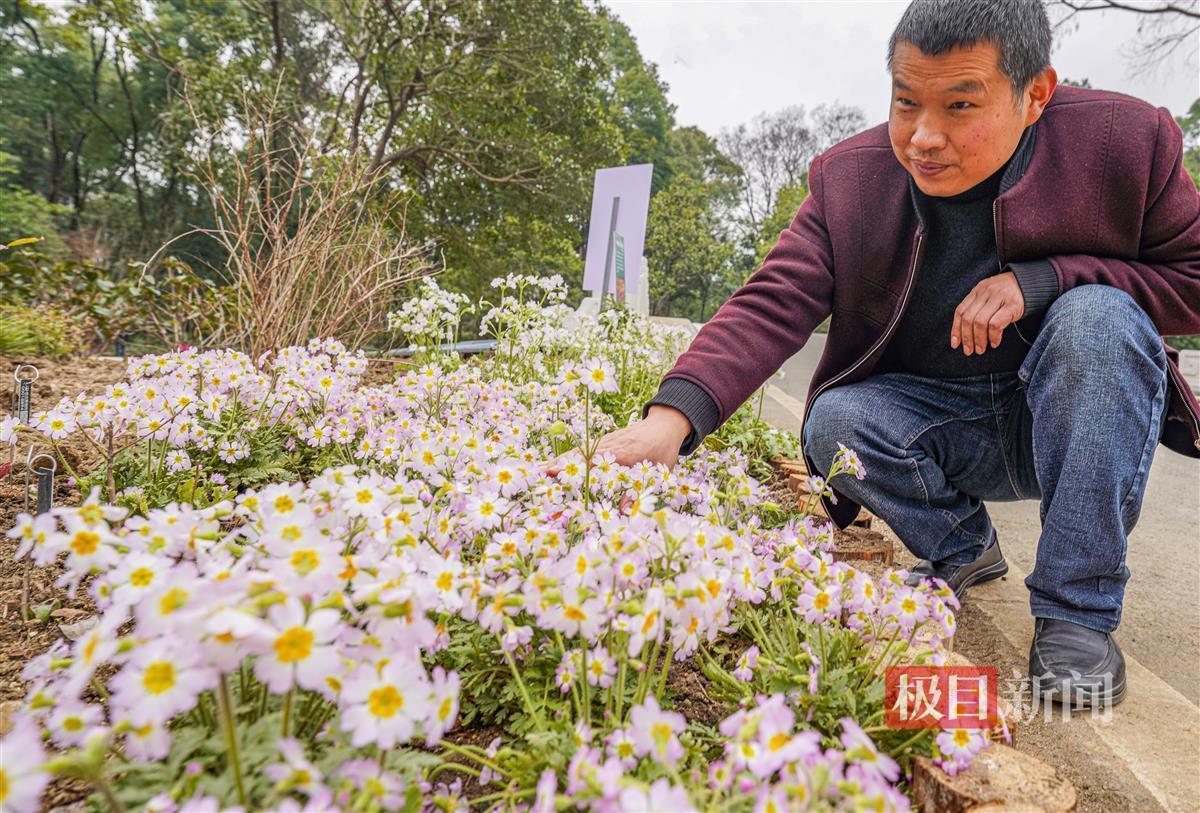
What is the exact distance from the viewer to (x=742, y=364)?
2037 mm

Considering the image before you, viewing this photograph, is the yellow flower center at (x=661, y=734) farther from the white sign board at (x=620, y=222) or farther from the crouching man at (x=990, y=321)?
the white sign board at (x=620, y=222)

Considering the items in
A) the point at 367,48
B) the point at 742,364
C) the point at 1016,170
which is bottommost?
the point at 742,364

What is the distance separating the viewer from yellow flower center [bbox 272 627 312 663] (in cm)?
66

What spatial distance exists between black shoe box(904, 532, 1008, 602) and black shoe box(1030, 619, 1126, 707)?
46cm

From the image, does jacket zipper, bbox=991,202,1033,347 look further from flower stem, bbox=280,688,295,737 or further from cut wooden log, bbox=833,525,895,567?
flower stem, bbox=280,688,295,737

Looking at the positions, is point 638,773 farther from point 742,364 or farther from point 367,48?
point 367,48

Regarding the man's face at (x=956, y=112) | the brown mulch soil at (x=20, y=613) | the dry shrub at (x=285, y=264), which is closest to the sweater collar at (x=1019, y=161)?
the man's face at (x=956, y=112)

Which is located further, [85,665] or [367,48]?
[367,48]

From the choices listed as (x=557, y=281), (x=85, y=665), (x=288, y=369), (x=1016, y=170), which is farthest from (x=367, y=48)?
(x=85, y=665)

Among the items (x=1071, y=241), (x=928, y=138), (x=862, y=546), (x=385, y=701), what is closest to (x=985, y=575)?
(x=862, y=546)

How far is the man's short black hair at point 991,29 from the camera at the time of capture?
5.61ft

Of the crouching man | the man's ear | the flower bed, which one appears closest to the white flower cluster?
the flower bed

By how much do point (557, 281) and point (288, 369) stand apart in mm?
1376

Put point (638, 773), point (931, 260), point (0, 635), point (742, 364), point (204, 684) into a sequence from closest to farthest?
point (204, 684) → point (638, 773) → point (0, 635) → point (742, 364) → point (931, 260)
